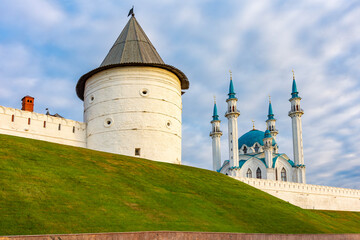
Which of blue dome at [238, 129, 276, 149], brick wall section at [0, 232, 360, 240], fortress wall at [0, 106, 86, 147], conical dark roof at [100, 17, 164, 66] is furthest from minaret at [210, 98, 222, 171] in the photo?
→ brick wall section at [0, 232, 360, 240]

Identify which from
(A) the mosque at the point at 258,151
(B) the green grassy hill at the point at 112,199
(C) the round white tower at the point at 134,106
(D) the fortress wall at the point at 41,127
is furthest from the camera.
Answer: (A) the mosque at the point at 258,151

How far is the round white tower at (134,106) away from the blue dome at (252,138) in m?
42.6

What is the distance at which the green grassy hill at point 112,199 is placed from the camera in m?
13.0

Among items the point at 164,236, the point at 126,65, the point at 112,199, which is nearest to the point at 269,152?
the point at 126,65

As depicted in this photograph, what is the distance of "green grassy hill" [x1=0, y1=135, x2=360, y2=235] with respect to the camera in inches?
512

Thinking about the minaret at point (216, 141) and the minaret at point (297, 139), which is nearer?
the minaret at point (297, 139)

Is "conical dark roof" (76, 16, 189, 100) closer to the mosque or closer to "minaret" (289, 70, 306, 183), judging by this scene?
the mosque

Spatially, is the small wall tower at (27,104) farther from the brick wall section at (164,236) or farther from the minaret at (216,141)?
the minaret at (216,141)

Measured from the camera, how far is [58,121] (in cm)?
3145

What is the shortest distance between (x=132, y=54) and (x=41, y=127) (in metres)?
10.0

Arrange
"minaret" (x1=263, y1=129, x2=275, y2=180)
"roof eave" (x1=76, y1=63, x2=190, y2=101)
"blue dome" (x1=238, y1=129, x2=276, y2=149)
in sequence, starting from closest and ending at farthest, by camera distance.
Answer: "roof eave" (x1=76, y1=63, x2=190, y2=101) → "minaret" (x1=263, y1=129, x2=275, y2=180) → "blue dome" (x1=238, y1=129, x2=276, y2=149)

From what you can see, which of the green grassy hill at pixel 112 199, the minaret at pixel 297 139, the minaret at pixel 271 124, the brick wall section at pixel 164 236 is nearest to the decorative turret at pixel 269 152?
the minaret at pixel 297 139

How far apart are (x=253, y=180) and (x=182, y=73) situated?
1441cm

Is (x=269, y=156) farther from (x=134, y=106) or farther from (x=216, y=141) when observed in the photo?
(x=134, y=106)
